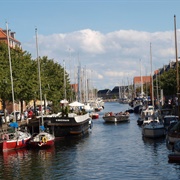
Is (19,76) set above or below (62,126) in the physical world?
above

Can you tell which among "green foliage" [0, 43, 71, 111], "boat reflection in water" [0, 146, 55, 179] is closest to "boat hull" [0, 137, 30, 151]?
"boat reflection in water" [0, 146, 55, 179]

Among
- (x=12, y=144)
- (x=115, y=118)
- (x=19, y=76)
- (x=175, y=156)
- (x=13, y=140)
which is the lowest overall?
(x=175, y=156)

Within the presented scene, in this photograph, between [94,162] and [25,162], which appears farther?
[25,162]

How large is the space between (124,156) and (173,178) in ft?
40.6

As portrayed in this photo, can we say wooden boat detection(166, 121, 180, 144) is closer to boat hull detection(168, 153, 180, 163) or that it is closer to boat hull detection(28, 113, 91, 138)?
boat hull detection(168, 153, 180, 163)

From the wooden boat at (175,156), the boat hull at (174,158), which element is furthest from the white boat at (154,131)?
the boat hull at (174,158)

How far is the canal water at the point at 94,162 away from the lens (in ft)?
129

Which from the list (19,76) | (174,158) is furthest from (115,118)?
(174,158)

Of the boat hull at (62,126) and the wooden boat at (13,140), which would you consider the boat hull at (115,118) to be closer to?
the boat hull at (62,126)

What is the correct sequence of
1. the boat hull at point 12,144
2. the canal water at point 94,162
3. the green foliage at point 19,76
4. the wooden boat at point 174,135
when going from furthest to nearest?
the green foliage at point 19,76 → the boat hull at point 12,144 → the wooden boat at point 174,135 → the canal water at point 94,162

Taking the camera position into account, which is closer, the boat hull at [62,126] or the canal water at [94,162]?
the canal water at [94,162]

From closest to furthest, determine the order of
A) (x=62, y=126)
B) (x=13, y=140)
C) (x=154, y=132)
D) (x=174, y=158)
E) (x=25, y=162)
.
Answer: (x=174, y=158) → (x=25, y=162) → (x=13, y=140) → (x=154, y=132) → (x=62, y=126)

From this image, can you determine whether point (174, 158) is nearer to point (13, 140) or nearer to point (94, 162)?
point (94, 162)

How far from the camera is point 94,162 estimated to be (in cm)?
4566
